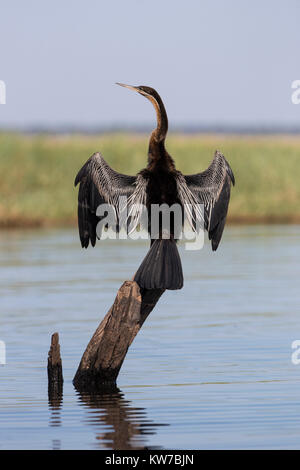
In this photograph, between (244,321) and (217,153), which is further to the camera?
(244,321)

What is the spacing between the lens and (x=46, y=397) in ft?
29.7

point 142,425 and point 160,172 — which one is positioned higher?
point 160,172

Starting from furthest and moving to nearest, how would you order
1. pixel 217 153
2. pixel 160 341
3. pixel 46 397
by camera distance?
pixel 160 341
pixel 217 153
pixel 46 397

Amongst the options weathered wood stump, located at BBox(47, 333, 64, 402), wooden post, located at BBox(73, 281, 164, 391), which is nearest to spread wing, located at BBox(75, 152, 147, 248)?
wooden post, located at BBox(73, 281, 164, 391)

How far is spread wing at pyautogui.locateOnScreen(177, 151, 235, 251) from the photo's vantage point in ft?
30.1

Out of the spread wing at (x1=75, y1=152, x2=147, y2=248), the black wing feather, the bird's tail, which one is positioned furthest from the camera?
the black wing feather

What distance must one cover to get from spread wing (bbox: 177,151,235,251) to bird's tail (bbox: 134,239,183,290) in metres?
0.53

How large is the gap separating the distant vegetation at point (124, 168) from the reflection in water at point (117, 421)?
18.0 meters

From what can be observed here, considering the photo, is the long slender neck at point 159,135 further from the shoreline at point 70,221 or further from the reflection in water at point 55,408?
the shoreline at point 70,221

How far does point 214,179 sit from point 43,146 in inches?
845

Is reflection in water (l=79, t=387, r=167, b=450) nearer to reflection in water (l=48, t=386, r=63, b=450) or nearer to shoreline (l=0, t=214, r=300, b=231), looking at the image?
reflection in water (l=48, t=386, r=63, b=450)

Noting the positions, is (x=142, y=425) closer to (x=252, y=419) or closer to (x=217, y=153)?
(x=252, y=419)
